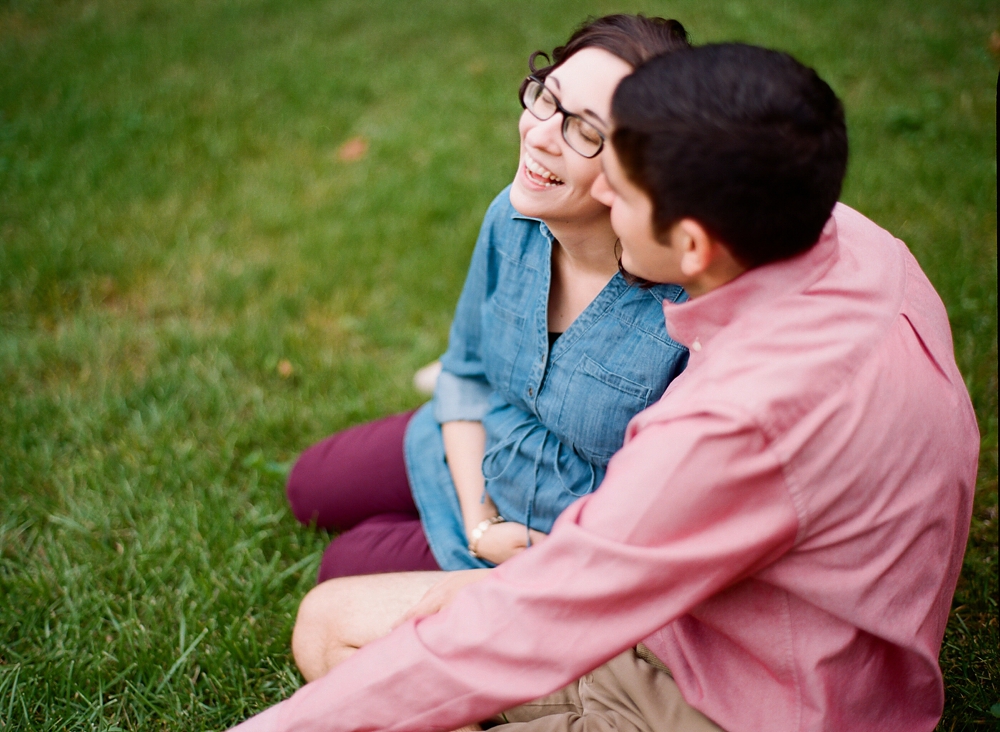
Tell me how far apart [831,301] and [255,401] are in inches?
91.6

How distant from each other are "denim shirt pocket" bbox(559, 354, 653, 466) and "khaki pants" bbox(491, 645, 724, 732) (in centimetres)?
44

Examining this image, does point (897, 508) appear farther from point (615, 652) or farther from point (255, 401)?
point (255, 401)

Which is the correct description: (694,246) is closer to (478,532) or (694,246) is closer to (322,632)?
(478,532)

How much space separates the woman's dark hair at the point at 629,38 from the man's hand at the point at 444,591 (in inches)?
42.2

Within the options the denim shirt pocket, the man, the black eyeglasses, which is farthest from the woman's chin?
the man

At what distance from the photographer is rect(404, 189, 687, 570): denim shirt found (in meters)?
1.78

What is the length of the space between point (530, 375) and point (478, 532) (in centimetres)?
44

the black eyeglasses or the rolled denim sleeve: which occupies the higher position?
the black eyeglasses

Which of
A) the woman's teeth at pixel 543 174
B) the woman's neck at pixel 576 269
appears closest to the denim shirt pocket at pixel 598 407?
the woman's neck at pixel 576 269

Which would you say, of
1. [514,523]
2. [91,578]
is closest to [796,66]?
[514,523]

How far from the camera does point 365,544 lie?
2.34m

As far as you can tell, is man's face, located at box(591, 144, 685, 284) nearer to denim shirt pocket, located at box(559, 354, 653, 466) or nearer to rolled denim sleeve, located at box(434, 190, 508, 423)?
denim shirt pocket, located at box(559, 354, 653, 466)

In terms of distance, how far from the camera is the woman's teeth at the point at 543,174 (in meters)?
1.75

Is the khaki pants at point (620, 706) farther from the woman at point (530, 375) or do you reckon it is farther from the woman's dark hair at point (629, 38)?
the woman's dark hair at point (629, 38)
